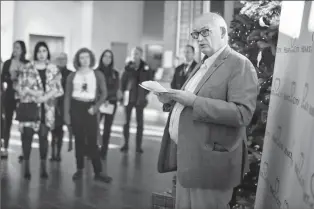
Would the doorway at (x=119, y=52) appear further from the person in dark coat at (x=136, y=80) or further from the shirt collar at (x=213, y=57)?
the shirt collar at (x=213, y=57)

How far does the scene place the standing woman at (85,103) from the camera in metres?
5.59

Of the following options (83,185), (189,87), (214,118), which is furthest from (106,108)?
(214,118)

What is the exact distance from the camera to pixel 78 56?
568 centimetres

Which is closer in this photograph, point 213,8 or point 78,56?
point 78,56

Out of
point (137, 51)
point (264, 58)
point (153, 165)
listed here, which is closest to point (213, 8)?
point (137, 51)

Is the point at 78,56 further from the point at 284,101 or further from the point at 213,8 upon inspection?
the point at 213,8

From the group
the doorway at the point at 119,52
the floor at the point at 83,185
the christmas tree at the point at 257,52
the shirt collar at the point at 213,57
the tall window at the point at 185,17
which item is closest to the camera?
the shirt collar at the point at 213,57

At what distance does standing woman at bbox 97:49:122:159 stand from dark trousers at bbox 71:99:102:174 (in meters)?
1.33

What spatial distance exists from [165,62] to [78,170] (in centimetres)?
1036

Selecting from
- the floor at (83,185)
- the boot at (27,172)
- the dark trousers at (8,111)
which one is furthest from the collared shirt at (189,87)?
the dark trousers at (8,111)

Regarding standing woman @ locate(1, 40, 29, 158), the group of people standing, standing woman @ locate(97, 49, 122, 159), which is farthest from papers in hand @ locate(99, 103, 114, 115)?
standing woman @ locate(1, 40, 29, 158)

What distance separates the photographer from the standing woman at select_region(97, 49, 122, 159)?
7.12 meters

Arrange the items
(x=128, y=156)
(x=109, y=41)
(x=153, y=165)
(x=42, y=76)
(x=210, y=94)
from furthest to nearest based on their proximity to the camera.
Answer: (x=109, y=41)
(x=128, y=156)
(x=153, y=165)
(x=42, y=76)
(x=210, y=94)

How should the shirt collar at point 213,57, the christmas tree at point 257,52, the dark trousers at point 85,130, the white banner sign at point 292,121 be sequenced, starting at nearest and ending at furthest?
the white banner sign at point 292,121
the shirt collar at point 213,57
the christmas tree at point 257,52
the dark trousers at point 85,130
